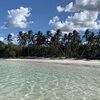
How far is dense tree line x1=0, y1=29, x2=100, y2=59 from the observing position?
99.8 metres

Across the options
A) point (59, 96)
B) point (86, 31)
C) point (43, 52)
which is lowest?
point (59, 96)

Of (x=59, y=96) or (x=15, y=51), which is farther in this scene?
(x=15, y=51)

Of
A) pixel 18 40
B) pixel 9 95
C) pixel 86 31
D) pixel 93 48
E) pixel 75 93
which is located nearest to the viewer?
pixel 9 95

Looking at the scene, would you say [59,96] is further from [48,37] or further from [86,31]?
[48,37]

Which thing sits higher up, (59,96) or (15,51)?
(15,51)

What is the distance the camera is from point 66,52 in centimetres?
10638

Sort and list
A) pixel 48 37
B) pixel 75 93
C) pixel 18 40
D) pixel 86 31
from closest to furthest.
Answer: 1. pixel 75 93
2. pixel 86 31
3. pixel 48 37
4. pixel 18 40

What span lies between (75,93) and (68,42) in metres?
92.1

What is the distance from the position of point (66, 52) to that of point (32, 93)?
89.6 m

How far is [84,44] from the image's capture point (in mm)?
102312

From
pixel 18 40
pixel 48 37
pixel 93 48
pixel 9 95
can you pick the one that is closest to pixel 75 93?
pixel 9 95

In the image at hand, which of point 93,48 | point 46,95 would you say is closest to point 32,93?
point 46,95

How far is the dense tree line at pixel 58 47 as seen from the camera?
99750mm

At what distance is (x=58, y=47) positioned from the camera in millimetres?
108875
